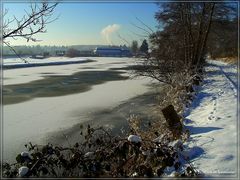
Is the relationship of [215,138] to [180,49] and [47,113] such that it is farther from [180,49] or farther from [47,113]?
[180,49]

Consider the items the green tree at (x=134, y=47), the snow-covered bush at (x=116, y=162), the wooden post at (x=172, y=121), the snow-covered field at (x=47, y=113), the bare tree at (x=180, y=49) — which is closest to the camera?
the snow-covered bush at (x=116, y=162)

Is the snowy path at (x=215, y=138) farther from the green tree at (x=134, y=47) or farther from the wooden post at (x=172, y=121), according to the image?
the green tree at (x=134, y=47)

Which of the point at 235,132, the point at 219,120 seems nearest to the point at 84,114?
the point at 219,120

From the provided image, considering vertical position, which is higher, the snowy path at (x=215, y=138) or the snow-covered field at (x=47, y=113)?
the snowy path at (x=215, y=138)

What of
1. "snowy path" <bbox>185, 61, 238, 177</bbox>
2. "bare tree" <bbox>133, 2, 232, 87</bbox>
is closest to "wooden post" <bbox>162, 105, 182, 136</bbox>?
"snowy path" <bbox>185, 61, 238, 177</bbox>

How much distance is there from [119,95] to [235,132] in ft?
50.1

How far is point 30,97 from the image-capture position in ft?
75.0

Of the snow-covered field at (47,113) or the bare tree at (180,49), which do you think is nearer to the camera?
the snow-covered field at (47,113)

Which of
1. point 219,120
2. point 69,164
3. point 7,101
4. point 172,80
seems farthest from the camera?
point 7,101

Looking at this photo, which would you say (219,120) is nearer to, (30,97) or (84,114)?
(84,114)

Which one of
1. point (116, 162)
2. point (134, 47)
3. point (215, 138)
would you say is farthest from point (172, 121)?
point (134, 47)

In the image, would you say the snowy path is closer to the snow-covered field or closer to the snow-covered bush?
the snow-covered bush

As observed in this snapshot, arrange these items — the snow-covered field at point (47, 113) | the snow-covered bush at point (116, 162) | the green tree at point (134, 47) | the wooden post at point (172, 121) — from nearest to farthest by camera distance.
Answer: the snow-covered bush at point (116, 162) < the wooden post at point (172, 121) < the snow-covered field at point (47, 113) < the green tree at point (134, 47)

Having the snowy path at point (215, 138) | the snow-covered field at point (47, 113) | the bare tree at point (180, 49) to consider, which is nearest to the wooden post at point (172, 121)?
the snowy path at point (215, 138)
